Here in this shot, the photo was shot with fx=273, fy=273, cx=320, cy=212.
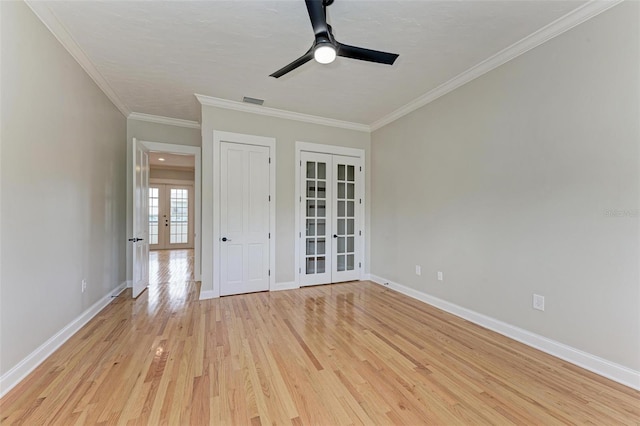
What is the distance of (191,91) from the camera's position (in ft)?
11.8

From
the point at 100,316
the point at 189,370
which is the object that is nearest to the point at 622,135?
the point at 189,370

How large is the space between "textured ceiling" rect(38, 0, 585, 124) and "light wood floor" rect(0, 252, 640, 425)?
2.83 meters

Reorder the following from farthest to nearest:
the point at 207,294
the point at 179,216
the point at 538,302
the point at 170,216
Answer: the point at 179,216 < the point at 170,216 < the point at 207,294 < the point at 538,302

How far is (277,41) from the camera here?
2.58 m

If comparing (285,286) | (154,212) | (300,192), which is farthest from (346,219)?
(154,212)

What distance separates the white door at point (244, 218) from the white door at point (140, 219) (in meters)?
1.20

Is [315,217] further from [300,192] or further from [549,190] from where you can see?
[549,190]

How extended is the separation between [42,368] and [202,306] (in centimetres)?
156

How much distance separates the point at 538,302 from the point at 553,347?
14.7 inches

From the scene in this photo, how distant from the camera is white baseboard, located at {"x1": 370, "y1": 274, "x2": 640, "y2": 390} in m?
1.97

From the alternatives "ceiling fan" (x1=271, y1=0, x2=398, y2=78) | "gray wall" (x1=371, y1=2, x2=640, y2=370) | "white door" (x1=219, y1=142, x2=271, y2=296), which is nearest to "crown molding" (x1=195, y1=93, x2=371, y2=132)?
"white door" (x1=219, y1=142, x2=271, y2=296)

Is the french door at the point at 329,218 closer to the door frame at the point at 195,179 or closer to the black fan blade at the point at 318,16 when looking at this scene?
the door frame at the point at 195,179

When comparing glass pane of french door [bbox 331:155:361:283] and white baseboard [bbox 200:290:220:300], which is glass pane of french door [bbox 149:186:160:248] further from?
glass pane of french door [bbox 331:155:361:283]

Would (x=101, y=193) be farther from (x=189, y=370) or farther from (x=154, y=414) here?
(x=154, y=414)
